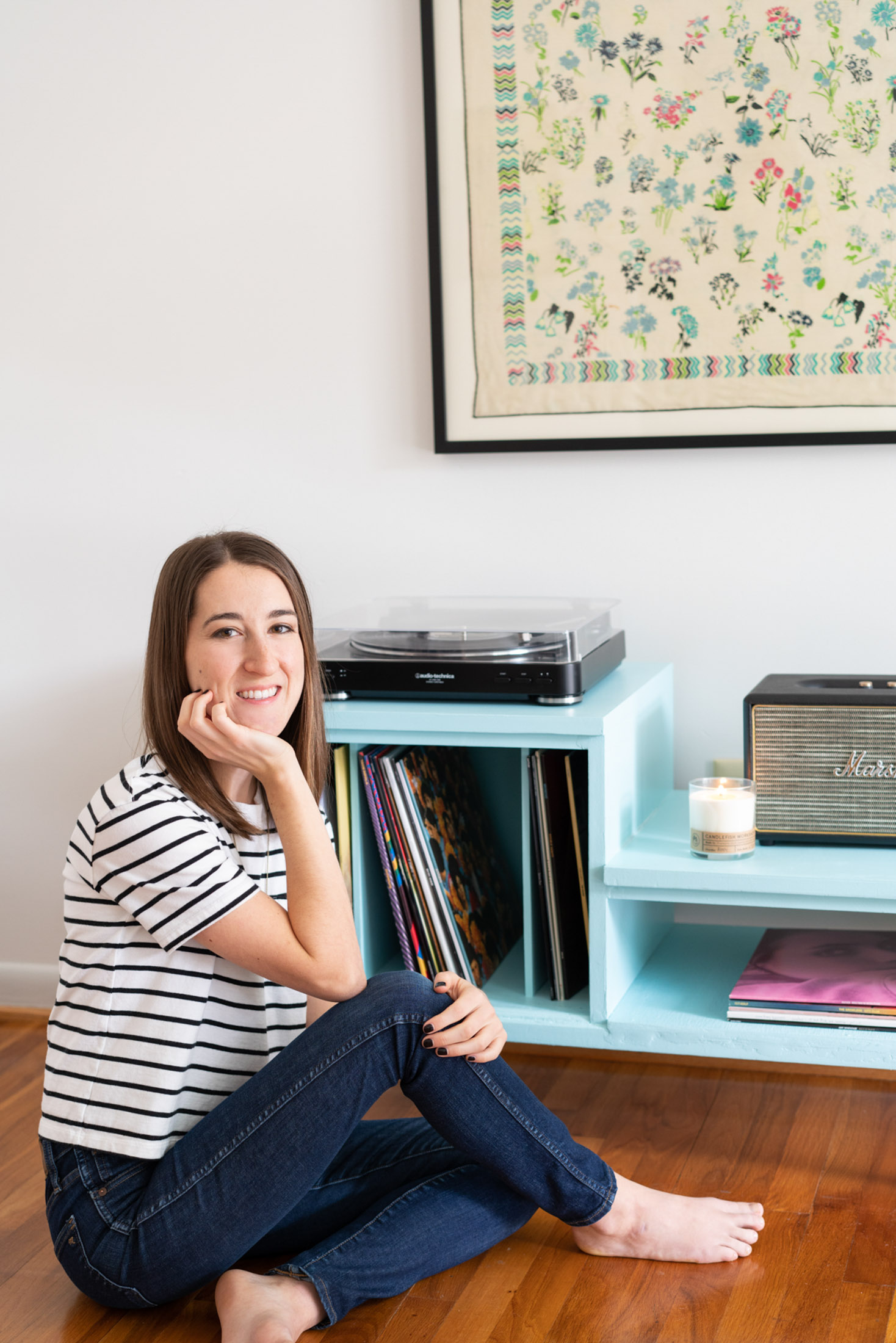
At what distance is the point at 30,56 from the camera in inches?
85.6

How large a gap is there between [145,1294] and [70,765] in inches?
45.0

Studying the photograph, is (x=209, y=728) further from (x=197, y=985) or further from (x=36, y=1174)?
(x=36, y=1174)

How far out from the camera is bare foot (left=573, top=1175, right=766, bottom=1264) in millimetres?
1462

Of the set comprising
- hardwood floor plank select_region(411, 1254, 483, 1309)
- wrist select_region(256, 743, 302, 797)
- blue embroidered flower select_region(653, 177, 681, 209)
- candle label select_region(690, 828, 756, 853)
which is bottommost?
hardwood floor plank select_region(411, 1254, 483, 1309)

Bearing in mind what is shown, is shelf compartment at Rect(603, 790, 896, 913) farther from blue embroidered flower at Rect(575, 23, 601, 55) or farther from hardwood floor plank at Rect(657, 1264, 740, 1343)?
blue embroidered flower at Rect(575, 23, 601, 55)

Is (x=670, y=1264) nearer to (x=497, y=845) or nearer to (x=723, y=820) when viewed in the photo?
(x=723, y=820)

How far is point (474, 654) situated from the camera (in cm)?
172

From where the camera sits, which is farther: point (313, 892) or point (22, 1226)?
point (22, 1226)

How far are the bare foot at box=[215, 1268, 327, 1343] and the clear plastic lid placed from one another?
30.5 inches

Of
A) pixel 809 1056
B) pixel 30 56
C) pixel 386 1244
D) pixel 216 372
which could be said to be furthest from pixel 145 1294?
Answer: pixel 30 56

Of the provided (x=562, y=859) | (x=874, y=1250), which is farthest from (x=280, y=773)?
(x=874, y=1250)

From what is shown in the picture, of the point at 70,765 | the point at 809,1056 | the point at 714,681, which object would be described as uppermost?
the point at 714,681

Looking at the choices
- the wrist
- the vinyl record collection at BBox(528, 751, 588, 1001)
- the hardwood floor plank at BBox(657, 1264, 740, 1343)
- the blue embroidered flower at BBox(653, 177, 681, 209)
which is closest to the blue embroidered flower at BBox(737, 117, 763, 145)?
the blue embroidered flower at BBox(653, 177, 681, 209)

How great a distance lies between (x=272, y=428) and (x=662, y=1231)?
134 cm
